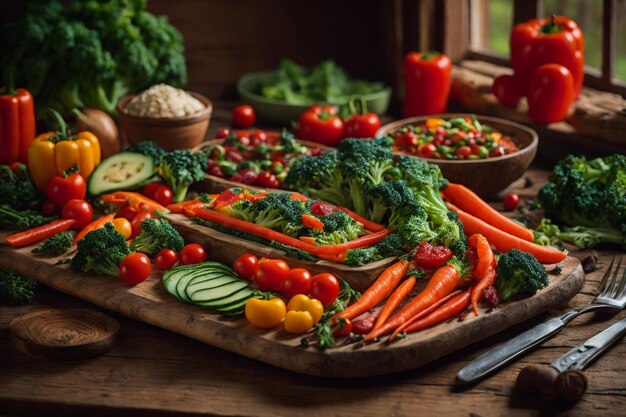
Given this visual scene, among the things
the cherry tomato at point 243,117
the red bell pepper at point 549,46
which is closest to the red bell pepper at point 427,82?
the red bell pepper at point 549,46

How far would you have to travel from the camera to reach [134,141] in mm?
5977

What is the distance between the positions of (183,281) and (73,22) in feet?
10.6

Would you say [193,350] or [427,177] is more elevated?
[427,177]

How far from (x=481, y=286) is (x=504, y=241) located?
2.18 feet

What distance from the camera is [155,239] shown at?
4477 millimetres

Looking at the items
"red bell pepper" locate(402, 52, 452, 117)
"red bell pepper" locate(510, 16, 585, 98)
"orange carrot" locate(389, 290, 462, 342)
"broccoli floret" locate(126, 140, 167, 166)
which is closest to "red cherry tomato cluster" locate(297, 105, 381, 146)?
"red bell pepper" locate(402, 52, 452, 117)

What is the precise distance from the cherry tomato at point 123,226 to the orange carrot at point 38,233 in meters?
0.38

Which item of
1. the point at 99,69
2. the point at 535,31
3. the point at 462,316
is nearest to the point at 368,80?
the point at 535,31

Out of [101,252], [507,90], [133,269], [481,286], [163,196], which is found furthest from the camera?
[507,90]

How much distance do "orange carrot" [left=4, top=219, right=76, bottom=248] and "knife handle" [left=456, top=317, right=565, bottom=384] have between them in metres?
2.61

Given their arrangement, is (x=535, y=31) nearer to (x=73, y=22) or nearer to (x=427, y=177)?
(x=427, y=177)

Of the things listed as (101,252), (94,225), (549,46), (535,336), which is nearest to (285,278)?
(101,252)

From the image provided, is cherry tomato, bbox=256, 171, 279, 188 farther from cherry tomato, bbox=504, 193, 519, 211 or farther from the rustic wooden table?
the rustic wooden table

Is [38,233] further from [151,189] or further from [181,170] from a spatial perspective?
[181,170]
